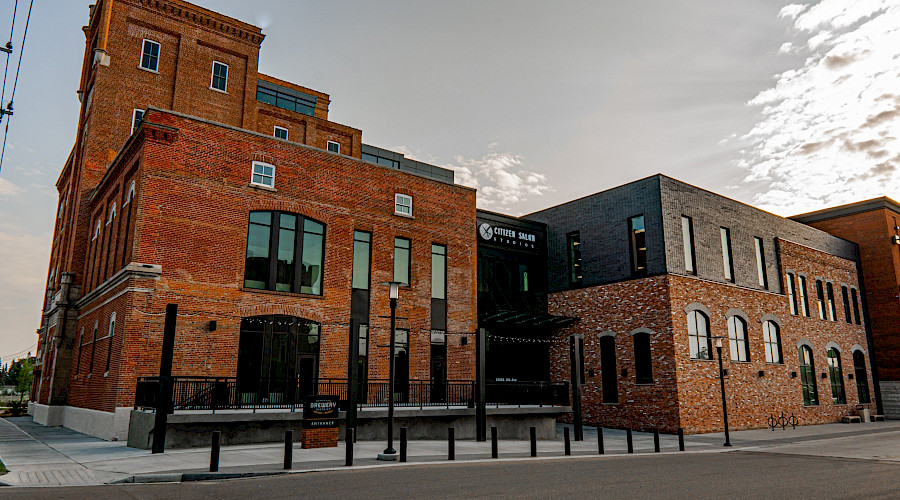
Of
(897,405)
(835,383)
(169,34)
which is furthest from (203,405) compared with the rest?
(897,405)

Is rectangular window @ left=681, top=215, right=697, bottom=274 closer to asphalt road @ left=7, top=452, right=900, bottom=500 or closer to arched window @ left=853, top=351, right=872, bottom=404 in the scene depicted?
asphalt road @ left=7, top=452, right=900, bottom=500

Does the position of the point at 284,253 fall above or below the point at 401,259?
below

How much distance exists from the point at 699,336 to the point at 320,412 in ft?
63.3

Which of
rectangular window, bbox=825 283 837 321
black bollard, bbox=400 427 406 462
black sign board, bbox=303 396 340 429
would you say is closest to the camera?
black bollard, bbox=400 427 406 462

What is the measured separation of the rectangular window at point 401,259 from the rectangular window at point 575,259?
10565mm

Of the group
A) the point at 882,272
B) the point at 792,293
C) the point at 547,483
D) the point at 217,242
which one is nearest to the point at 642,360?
the point at 792,293

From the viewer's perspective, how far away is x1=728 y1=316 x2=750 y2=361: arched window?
29.0m

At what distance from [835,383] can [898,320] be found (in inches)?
323

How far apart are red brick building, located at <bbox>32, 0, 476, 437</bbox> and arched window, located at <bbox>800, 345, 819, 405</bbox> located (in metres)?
21.3

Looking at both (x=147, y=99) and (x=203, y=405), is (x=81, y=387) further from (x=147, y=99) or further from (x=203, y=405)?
(x=147, y=99)

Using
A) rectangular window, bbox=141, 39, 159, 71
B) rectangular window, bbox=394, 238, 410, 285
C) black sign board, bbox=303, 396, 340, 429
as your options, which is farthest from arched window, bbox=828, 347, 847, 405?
rectangular window, bbox=141, 39, 159, 71

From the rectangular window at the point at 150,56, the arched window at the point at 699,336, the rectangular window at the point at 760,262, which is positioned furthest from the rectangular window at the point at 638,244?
the rectangular window at the point at 150,56

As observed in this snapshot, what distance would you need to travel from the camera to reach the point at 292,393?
20547 mm

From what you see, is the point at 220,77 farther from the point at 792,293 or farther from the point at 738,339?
the point at 792,293
